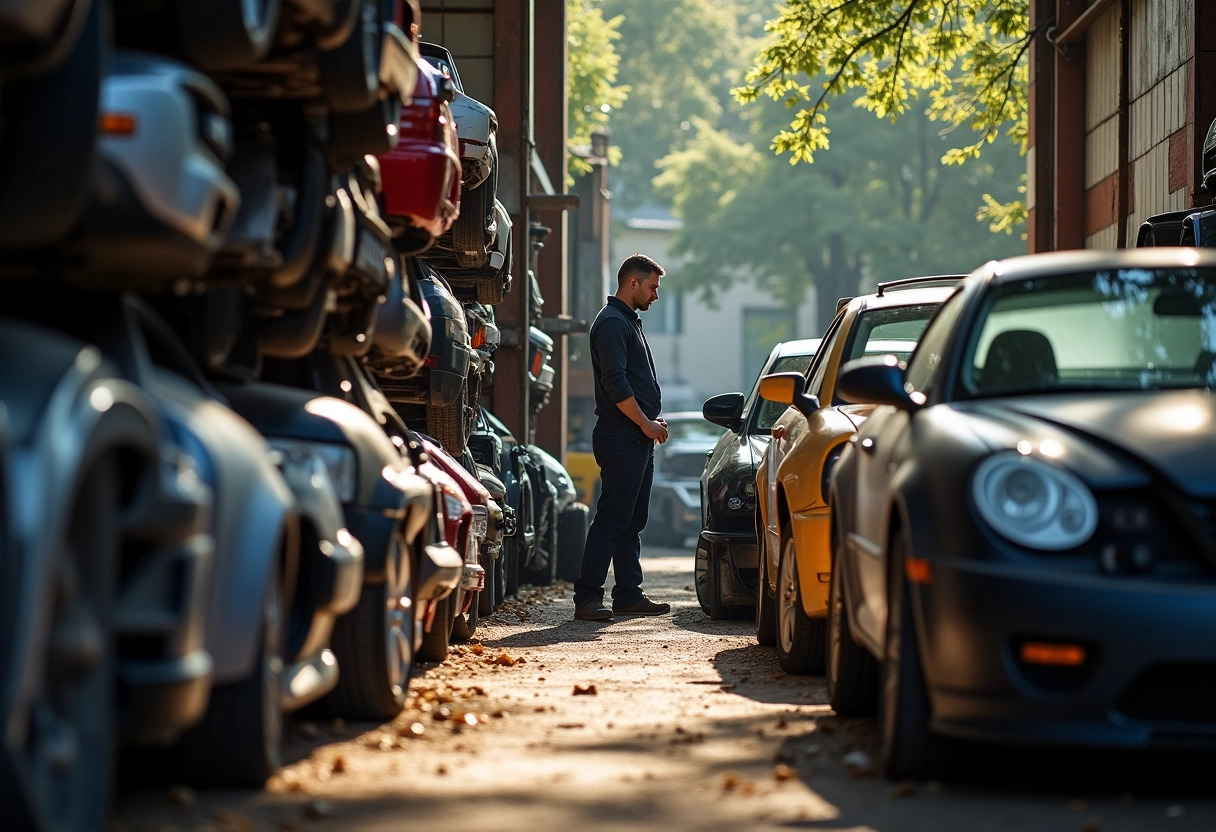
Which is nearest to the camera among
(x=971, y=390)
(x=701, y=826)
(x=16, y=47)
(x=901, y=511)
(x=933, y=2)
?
(x=16, y=47)

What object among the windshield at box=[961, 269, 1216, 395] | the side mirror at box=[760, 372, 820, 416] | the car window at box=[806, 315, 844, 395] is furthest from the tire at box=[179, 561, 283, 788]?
the car window at box=[806, 315, 844, 395]

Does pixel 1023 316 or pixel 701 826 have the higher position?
pixel 1023 316

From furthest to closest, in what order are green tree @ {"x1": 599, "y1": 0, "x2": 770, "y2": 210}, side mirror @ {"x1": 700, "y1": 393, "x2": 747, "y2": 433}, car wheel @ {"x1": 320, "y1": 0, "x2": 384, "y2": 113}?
green tree @ {"x1": 599, "y1": 0, "x2": 770, "y2": 210}, side mirror @ {"x1": 700, "y1": 393, "x2": 747, "y2": 433}, car wheel @ {"x1": 320, "y1": 0, "x2": 384, "y2": 113}

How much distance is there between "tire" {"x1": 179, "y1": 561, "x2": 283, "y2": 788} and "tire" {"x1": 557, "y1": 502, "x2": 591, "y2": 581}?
1214 cm

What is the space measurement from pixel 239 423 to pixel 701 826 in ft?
5.15

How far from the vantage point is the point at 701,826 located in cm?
492

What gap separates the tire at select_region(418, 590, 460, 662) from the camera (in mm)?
9055

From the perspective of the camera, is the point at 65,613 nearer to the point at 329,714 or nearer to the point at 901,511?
the point at 901,511

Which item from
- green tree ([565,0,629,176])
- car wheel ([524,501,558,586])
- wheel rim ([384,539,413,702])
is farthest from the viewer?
green tree ([565,0,629,176])

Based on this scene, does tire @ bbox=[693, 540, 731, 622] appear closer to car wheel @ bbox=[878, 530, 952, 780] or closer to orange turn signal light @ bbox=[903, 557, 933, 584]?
car wheel @ bbox=[878, 530, 952, 780]

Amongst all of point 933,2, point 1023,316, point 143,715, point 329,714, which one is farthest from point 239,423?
point 933,2

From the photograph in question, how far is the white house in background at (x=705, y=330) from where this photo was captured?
240 ft

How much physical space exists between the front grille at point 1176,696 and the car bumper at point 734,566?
280 inches

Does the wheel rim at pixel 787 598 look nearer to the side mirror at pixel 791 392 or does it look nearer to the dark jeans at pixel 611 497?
the side mirror at pixel 791 392
